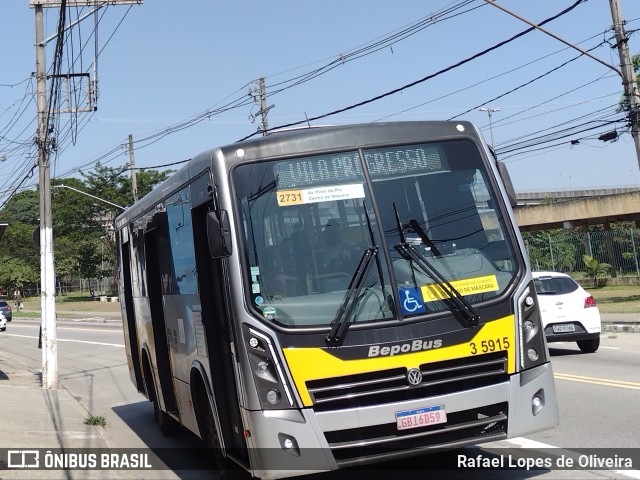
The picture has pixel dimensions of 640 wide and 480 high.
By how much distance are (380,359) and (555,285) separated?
400 inches

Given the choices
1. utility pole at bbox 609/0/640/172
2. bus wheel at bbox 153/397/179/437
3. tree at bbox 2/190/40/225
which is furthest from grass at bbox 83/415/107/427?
tree at bbox 2/190/40/225

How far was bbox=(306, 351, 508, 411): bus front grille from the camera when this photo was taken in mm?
5707

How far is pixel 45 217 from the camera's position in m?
16.8

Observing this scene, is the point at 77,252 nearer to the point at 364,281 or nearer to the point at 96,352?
the point at 96,352

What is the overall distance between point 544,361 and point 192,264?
309 centimetres

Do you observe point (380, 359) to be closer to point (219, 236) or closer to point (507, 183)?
point (219, 236)

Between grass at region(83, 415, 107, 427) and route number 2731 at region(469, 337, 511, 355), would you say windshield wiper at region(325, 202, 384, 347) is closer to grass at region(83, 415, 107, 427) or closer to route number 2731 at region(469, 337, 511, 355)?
route number 2731 at region(469, 337, 511, 355)

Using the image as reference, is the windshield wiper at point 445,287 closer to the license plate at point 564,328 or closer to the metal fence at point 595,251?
the license plate at point 564,328

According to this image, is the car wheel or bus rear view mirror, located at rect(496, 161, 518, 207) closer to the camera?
bus rear view mirror, located at rect(496, 161, 518, 207)

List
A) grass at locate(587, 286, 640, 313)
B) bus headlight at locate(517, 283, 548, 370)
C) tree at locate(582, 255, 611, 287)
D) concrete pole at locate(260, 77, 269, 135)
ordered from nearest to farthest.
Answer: bus headlight at locate(517, 283, 548, 370)
grass at locate(587, 286, 640, 313)
concrete pole at locate(260, 77, 269, 135)
tree at locate(582, 255, 611, 287)

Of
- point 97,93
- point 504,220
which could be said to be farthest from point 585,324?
point 97,93

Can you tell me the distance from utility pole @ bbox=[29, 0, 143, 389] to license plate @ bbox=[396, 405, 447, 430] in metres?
12.0

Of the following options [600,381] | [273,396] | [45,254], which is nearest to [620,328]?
[600,381]

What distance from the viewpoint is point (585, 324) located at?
14.6m
